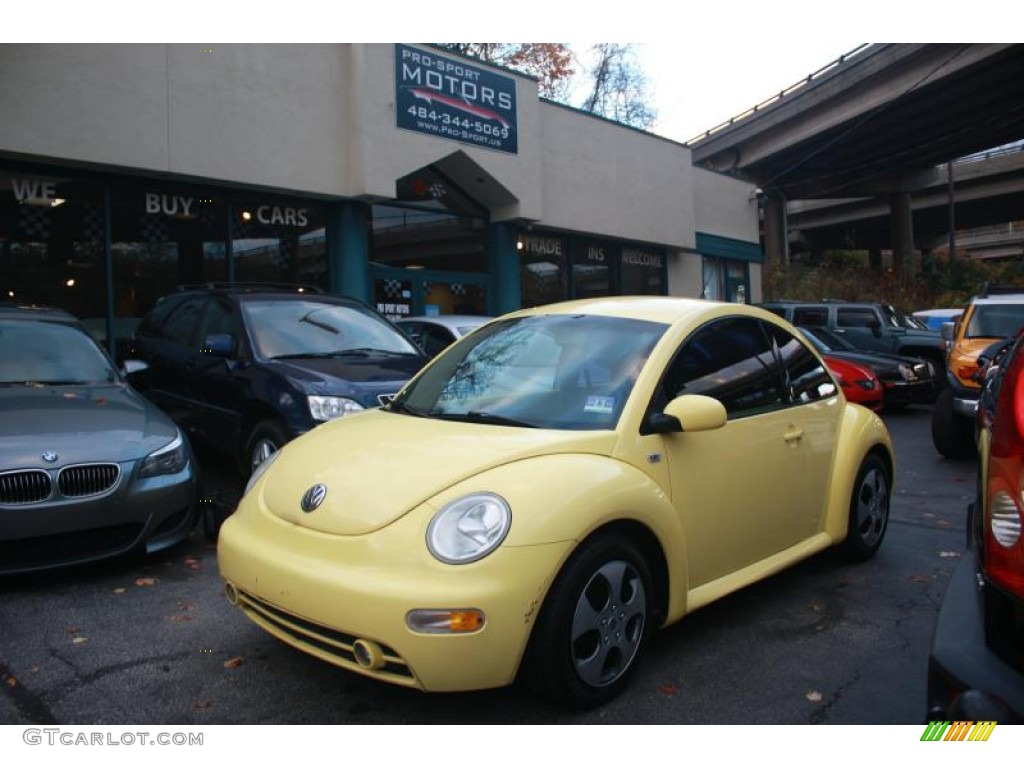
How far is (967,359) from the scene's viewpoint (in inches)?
339

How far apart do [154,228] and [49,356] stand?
6690mm

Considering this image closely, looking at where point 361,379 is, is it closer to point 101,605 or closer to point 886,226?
point 101,605

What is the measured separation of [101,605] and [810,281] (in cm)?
2933

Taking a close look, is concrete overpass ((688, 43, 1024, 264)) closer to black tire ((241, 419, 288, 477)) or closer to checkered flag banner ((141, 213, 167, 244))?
checkered flag banner ((141, 213, 167, 244))

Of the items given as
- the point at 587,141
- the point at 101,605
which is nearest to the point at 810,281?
the point at 587,141

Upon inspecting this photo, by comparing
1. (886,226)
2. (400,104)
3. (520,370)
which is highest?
(886,226)

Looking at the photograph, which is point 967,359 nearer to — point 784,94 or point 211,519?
point 211,519

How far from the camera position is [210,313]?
24.1ft

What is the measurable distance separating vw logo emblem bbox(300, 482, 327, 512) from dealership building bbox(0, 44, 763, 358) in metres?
8.94

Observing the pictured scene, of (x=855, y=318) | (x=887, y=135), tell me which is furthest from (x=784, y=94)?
(x=855, y=318)

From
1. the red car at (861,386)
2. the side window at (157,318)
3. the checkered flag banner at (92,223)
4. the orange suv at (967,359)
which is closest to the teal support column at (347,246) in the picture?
the checkered flag banner at (92,223)

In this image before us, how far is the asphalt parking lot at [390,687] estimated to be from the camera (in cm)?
302

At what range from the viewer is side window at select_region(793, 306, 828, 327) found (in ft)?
52.1

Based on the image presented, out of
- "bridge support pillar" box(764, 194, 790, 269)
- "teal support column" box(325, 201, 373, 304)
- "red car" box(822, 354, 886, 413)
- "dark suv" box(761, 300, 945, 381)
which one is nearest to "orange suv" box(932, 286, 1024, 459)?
"red car" box(822, 354, 886, 413)
